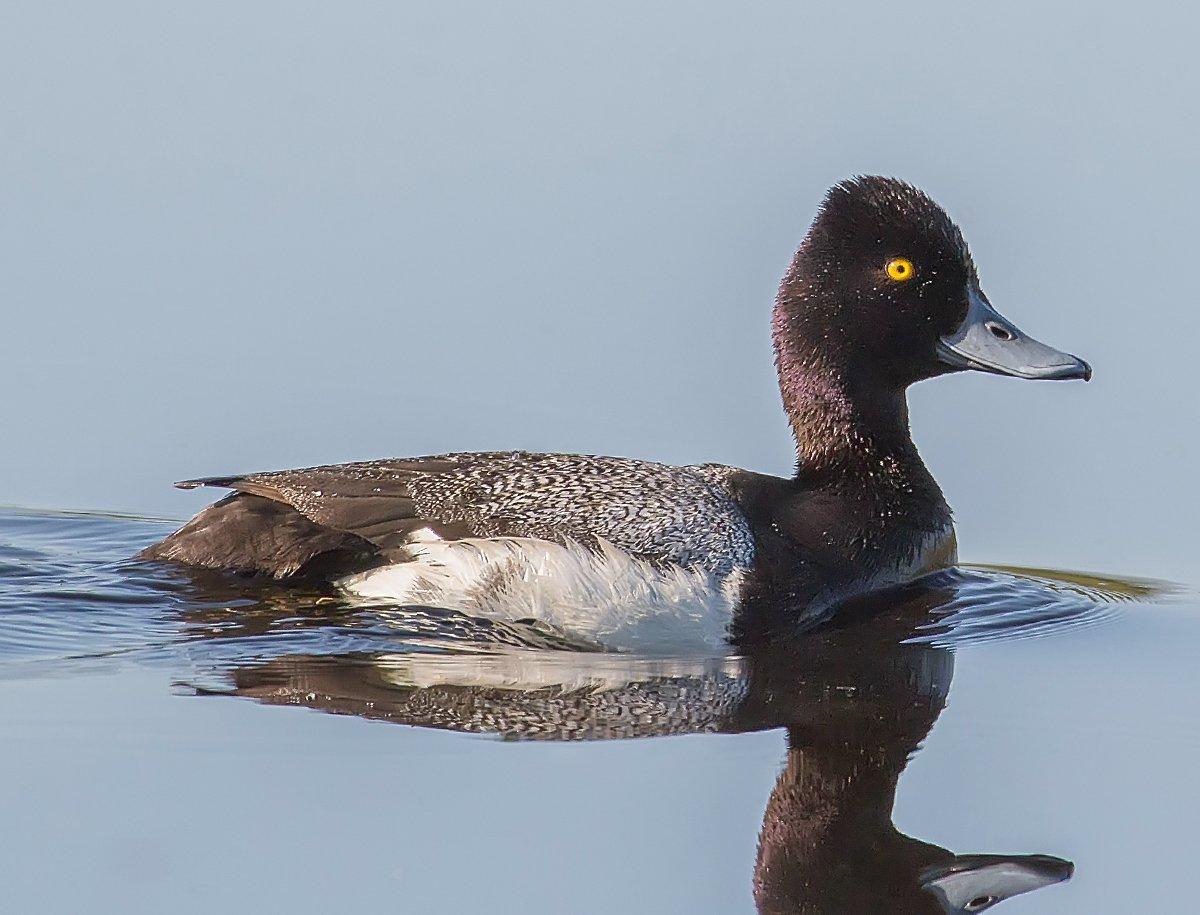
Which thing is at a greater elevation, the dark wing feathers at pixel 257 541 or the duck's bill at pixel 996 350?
the duck's bill at pixel 996 350

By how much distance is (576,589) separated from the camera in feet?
27.3

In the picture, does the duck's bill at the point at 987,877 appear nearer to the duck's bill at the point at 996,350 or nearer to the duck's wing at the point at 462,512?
the duck's wing at the point at 462,512

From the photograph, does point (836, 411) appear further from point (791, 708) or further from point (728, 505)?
point (791, 708)

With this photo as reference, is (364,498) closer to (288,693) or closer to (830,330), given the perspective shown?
(288,693)

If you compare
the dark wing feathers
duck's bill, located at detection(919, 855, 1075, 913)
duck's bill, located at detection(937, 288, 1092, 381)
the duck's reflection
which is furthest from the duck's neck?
duck's bill, located at detection(919, 855, 1075, 913)

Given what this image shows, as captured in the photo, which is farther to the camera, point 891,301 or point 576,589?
point 891,301

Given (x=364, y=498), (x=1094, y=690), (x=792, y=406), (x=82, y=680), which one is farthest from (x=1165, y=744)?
(x=82, y=680)

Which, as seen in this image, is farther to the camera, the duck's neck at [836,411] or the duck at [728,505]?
the duck's neck at [836,411]

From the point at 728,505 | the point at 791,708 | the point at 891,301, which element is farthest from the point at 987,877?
the point at 891,301

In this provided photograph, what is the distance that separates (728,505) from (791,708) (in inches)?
50.1

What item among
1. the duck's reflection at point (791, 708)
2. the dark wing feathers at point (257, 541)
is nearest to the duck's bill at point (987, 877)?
the duck's reflection at point (791, 708)

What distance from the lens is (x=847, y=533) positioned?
9016 mm

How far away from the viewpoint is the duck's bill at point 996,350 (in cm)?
944

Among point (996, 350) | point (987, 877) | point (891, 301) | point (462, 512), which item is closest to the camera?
point (987, 877)
